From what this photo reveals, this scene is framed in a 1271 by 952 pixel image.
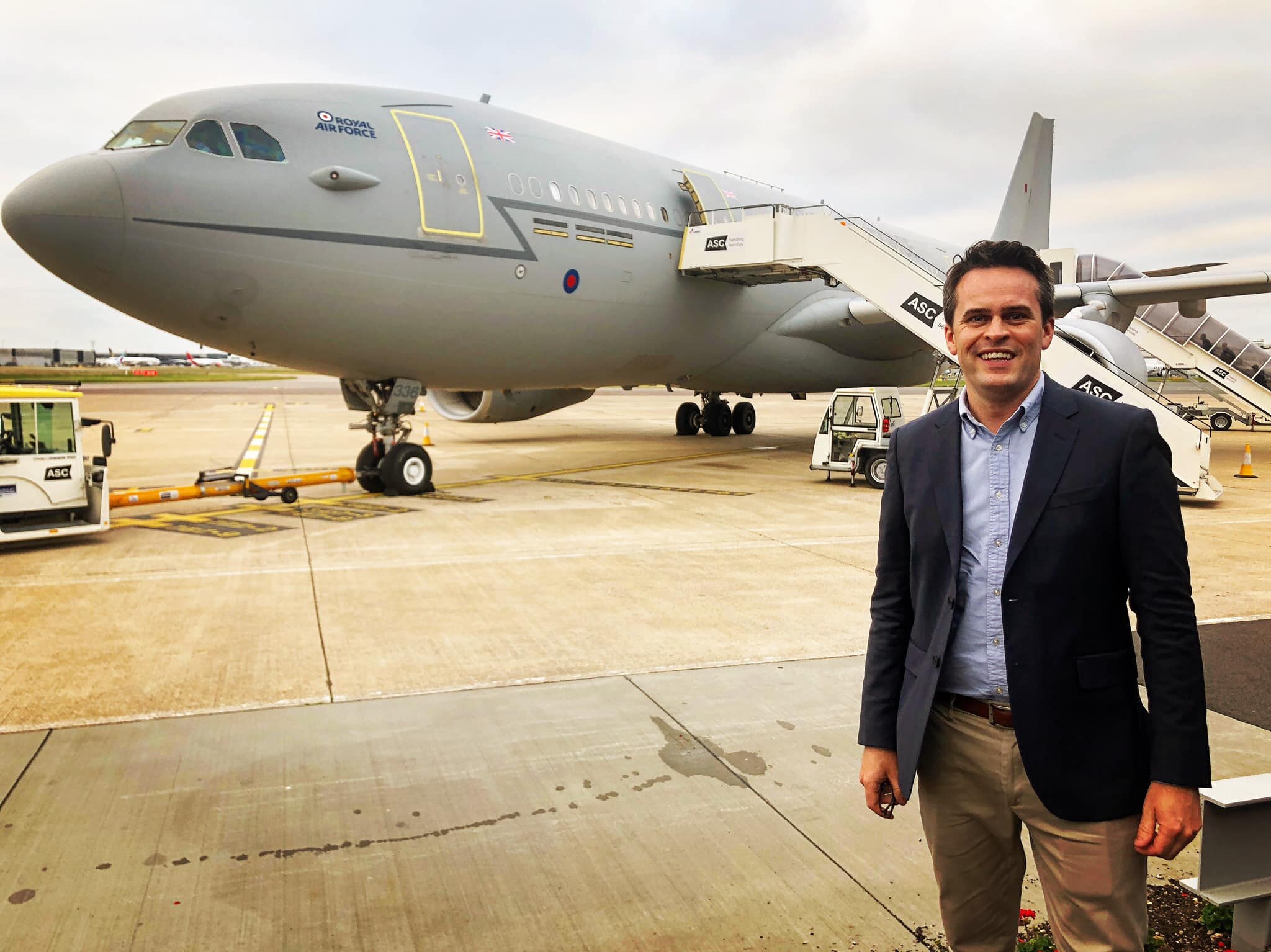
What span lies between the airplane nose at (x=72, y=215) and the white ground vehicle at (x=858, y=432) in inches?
367

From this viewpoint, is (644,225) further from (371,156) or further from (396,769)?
(396,769)

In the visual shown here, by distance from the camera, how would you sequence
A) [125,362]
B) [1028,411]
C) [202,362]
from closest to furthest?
1. [1028,411]
2. [125,362]
3. [202,362]

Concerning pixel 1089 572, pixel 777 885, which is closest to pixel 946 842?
pixel 1089 572

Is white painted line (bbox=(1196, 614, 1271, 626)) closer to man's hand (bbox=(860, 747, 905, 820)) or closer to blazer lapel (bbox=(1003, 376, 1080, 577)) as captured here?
man's hand (bbox=(860, 747, 905, 820))

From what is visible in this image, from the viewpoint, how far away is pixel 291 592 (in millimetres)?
7109

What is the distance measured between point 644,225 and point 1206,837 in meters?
11.8

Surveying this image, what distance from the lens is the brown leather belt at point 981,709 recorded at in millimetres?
2070

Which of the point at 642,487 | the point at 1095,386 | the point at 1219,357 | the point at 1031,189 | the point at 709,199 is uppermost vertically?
the point at 1031,189

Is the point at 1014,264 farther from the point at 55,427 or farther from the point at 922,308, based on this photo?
the point at 922,308

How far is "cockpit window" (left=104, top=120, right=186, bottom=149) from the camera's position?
30.0ft

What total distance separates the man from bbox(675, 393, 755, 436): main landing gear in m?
19.6

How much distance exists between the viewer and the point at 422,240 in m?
10.4

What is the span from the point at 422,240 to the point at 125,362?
123m

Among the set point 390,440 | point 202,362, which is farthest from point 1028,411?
point 202,362
